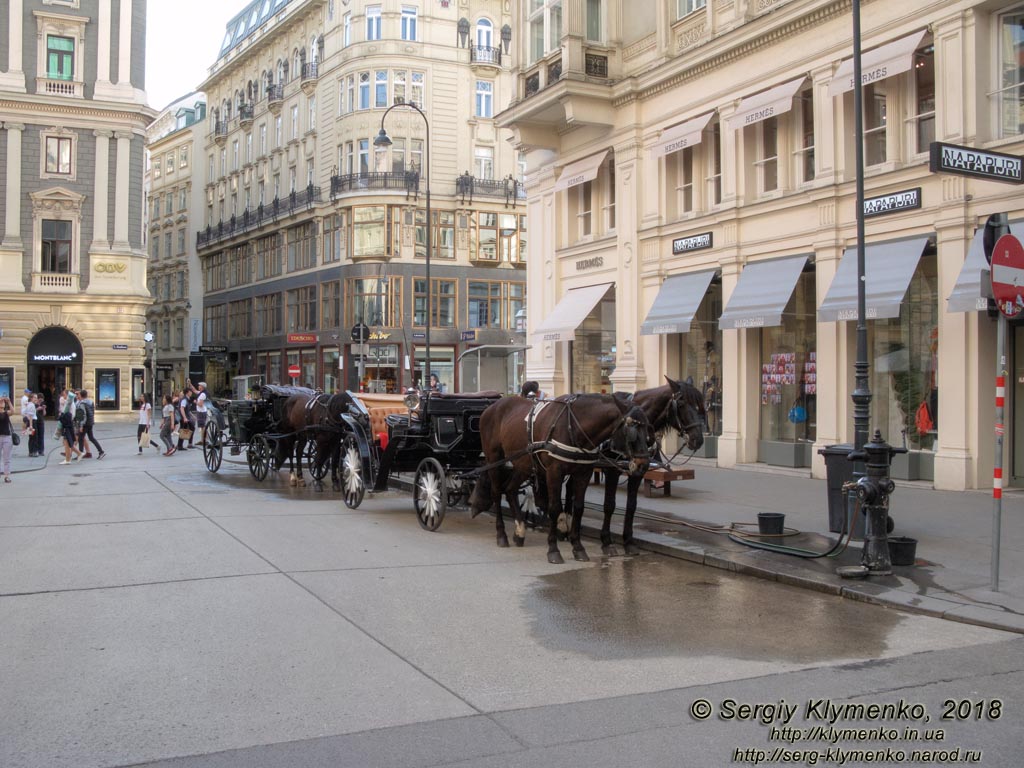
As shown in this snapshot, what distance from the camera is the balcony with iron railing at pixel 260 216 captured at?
2103 inches

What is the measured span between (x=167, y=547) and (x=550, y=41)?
17.8 meters

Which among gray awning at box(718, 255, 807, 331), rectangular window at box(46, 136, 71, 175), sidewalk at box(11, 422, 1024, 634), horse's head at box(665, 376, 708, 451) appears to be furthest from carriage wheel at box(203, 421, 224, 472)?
rectangular window at box(46, 136, 71, 175)

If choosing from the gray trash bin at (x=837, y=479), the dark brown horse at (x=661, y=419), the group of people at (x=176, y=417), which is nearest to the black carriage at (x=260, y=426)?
the group of people at (x=176, y=417)

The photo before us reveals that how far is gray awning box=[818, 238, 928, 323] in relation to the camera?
1520cm

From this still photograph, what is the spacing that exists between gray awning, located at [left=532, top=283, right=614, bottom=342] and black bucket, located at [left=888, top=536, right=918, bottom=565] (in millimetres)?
14289

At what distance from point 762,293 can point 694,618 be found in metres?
11.5

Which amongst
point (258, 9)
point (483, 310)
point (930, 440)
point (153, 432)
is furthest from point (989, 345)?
point (258, 9)

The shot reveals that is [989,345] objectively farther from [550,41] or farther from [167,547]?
[550,41]

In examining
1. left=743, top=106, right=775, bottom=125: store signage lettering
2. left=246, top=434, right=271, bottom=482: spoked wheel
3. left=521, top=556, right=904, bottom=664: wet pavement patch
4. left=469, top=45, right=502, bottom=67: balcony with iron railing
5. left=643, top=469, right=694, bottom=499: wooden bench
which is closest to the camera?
left=521, top=556, right=904, bottom=664: wet pavement patch

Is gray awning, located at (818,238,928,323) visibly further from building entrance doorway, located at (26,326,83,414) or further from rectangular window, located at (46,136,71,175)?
rectangular window, located at (46,136,71,175)

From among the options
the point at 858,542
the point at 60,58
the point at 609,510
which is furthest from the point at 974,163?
the point at 60,58

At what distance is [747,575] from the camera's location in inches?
377

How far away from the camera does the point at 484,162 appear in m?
52.1

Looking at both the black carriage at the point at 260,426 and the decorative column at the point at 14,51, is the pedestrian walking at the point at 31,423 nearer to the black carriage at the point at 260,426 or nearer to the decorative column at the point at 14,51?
the black carriage at the point at 260,426
